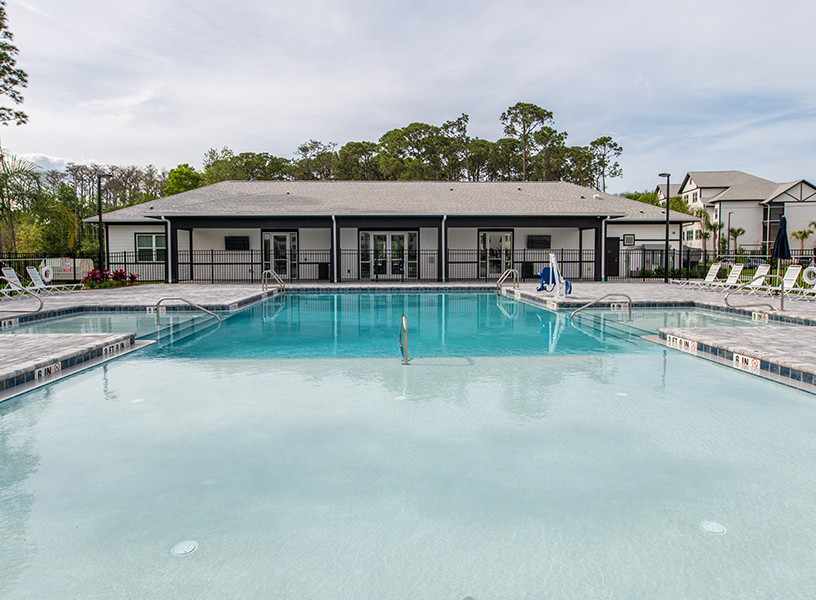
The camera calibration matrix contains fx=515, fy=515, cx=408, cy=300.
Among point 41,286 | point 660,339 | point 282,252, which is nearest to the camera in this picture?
point 660,339

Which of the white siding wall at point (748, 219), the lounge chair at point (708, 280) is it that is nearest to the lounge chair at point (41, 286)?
the lounge chair at point (708, 280)

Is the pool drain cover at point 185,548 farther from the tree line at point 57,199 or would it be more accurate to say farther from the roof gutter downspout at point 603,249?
the roof gutter downspout at point 603,249

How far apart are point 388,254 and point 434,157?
2321 centimetres

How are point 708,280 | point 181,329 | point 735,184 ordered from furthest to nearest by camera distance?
point 735,184 < point 708,280 < point 181,329

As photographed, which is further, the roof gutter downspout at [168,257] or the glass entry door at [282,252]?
the glass entry door at [282,252]

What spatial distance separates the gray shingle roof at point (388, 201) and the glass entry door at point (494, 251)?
1.63 meters

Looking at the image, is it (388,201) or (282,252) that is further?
(282,252)

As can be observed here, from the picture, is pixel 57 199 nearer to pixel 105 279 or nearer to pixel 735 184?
pixel 105 279

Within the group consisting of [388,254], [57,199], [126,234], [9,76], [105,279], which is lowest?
[105,279]

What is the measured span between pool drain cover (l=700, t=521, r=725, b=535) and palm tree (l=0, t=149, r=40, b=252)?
72.7ft

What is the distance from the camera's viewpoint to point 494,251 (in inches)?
901

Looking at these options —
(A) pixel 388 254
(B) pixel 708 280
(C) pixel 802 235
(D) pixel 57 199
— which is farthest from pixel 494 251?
(C) pixel 802 235

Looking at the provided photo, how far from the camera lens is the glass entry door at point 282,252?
2250 cm

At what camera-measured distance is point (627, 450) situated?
368 cm
